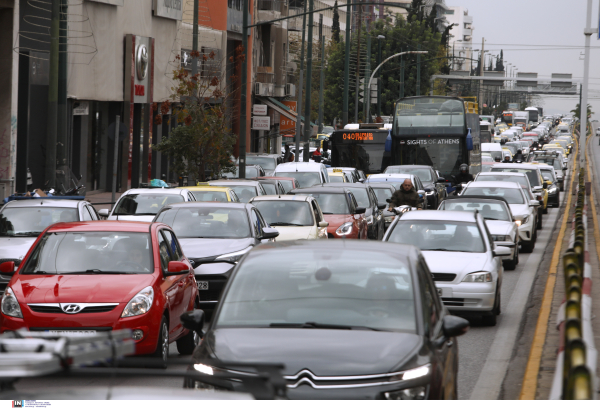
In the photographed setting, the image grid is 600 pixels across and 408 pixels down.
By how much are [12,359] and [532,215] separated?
19.9 meters

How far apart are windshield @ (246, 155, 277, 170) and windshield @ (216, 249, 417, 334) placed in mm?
30250

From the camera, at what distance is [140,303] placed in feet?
28.6

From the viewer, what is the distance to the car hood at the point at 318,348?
207 inches

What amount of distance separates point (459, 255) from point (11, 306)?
628 cm

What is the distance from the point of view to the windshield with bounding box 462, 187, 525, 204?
22969 mm

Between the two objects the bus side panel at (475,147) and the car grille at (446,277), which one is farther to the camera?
the bus side panel at (475,147)

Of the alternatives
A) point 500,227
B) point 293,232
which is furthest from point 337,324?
point 500,227

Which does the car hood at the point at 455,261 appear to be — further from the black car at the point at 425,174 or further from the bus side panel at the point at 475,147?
the bus side panel at the point at 475,147

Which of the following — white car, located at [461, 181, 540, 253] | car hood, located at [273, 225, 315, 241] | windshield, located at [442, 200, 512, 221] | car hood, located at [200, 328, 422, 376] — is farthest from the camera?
white car, located at [461, 181, 540, 253]

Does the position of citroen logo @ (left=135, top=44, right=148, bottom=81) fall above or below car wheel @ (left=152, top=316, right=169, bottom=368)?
above

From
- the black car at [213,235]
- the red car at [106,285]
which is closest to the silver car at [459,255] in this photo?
the black car at [213,235]

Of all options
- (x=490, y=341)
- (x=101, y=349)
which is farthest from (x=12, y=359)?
(x=490, y=341)

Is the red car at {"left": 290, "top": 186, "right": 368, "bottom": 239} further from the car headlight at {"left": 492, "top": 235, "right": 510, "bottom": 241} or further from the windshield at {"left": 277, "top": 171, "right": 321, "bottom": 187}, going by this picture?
the windshield at {"left": 277, "top": 171, "right": 321, "bottom": 187}

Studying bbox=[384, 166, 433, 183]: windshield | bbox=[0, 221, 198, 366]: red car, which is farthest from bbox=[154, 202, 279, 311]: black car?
bbox=[384, 166, 433, 183]: windshield
